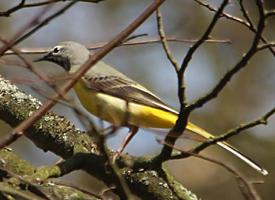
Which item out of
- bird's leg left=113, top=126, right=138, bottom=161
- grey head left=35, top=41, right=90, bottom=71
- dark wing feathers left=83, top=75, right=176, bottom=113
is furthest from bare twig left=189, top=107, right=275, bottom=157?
grey head left=35, top=41, right=90, bottom=71

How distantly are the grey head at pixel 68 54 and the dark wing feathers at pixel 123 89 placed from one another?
0.28 m

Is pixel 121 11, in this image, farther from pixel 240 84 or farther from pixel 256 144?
pixel 256 144

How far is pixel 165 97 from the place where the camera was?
8.85 meters

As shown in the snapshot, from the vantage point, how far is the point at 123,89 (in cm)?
409

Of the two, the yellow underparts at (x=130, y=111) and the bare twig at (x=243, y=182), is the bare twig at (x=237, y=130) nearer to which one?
the bare twig at (x=243, y=182)

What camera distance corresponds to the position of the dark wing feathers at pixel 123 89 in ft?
12.6

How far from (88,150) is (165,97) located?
18.8ft

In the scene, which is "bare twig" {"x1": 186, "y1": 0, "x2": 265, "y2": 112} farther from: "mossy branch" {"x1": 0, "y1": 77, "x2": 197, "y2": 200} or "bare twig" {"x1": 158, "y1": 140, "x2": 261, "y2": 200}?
"mossy branch" {"x1": 0, "y1": 77, "x2": 197, "y2": 200}

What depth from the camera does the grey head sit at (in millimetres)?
4352

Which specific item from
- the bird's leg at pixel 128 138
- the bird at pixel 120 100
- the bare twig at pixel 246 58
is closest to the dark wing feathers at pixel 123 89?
the bird at pixel 120 100

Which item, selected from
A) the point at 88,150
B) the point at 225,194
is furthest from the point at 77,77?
the point at 225,194

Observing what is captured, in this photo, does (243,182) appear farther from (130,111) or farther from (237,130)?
(130,111)

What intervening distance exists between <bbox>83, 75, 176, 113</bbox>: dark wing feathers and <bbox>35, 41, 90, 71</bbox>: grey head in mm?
278

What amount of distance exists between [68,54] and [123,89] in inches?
19.8
